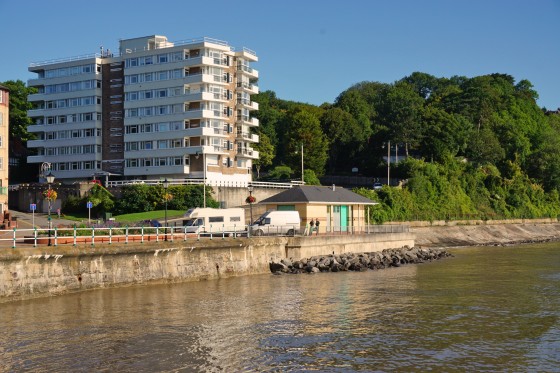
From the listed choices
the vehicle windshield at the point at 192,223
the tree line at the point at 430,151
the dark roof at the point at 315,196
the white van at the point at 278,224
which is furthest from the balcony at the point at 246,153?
the vehicle windshield at the point at 192,223

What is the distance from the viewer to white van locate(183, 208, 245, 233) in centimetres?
5191

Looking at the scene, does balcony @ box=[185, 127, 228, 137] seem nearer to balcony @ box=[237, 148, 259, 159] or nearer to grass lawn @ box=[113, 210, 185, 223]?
balcony @ box=[237, 148, 259, 159]

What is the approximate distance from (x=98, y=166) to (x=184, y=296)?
68555 mm

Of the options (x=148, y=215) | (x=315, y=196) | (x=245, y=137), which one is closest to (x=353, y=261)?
(x=315, y=196)

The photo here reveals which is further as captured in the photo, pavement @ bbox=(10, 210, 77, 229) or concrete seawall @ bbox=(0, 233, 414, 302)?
pavement @ bbox=(10, 210, 77, 229)

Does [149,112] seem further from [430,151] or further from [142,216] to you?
[430,151]

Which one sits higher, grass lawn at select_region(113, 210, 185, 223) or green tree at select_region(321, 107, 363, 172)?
green tree at select_region(321, 107, 363, 172)

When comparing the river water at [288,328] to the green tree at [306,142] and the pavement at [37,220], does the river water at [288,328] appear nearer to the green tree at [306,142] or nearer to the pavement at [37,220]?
the pavement at [37,220]

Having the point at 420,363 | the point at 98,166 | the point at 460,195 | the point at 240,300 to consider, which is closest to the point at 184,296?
the point at 240,300

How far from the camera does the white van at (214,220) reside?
2044 inches

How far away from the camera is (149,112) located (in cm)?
9719

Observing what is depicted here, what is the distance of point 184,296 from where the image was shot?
36594 millimetres

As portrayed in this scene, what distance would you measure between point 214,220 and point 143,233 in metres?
9.18

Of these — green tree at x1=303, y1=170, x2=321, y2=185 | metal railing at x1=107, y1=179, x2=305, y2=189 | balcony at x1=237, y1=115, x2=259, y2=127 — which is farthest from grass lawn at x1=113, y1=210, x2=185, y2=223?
green tree at x1=303, y1=170, x2=321, y2=185
